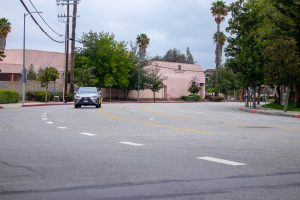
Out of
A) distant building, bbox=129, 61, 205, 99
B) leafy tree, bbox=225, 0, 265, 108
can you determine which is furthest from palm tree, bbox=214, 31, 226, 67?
leafy tree, bbox=225, 0, 265, 108

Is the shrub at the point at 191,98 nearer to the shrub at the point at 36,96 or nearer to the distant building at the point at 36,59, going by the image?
the distant building at the point at 36,59

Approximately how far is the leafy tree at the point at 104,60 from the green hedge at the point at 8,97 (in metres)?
19.7

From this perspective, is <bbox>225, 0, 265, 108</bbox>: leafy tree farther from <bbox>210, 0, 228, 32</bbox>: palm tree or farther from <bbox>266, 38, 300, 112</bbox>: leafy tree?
<bbox>210, 0, 228, 32</bbox>: palm tree

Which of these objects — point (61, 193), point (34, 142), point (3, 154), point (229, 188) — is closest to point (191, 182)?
point (229, 188)

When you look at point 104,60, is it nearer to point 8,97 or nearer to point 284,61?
point 8,97

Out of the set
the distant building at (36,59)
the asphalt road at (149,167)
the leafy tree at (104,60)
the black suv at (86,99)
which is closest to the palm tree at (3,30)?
the distant building at (36,59)

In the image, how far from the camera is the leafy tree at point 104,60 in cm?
7169

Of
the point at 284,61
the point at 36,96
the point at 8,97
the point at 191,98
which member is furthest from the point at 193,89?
the point at 284,61

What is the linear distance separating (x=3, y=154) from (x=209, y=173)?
4.62 metres

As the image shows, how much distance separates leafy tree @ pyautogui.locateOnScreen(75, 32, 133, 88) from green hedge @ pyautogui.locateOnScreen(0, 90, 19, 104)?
1975 centimetres

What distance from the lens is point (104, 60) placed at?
7225 centimetres

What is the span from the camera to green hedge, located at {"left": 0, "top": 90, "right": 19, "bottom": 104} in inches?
1842

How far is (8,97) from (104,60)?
24.9 m

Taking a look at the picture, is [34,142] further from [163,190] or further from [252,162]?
[163,190]
